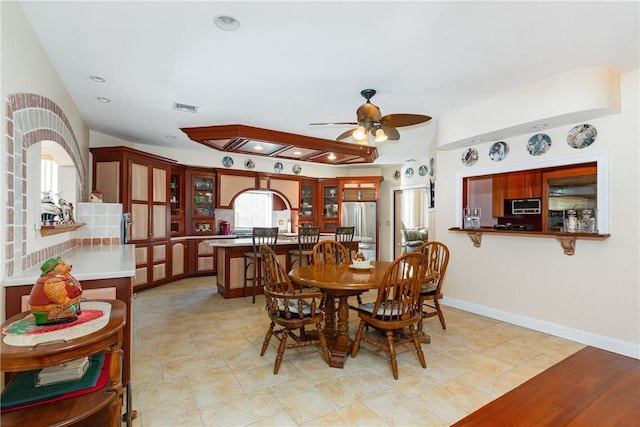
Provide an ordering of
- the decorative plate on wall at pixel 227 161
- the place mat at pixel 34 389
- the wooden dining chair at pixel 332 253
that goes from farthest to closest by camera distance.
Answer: the decorative plate on wall at pixel 227 161, the wooden dining chair at pixel 332 253, the place mat at pixel 34 389

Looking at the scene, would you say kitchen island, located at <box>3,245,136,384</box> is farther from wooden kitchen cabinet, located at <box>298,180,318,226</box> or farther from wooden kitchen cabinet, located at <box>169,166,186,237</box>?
wooden kitchen cabinet, located at <box>298,180,318,226</box>

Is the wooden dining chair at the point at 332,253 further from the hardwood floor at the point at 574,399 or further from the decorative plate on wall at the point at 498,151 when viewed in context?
the decorative plate on wall at the point at 498,151

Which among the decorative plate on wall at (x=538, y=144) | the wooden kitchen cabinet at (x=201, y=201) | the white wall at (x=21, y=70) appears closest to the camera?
the white wall at (x=21, y=70)

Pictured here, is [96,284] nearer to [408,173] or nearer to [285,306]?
[285,306]

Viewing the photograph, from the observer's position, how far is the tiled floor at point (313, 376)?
2004 mm

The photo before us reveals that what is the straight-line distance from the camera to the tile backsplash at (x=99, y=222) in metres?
3.72

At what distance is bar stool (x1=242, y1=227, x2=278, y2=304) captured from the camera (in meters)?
4.41

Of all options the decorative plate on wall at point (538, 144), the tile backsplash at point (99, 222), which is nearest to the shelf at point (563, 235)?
the decorative plate on wall at point (538, 144)

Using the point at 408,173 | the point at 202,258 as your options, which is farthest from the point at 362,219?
the point at 202,258

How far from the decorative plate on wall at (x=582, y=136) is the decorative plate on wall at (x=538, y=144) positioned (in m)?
0.20

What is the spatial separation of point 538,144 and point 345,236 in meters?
2.86

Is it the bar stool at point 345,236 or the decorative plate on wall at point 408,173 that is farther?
the decorative plate on wall at point 408,173

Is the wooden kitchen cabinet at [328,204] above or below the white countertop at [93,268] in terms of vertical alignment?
above

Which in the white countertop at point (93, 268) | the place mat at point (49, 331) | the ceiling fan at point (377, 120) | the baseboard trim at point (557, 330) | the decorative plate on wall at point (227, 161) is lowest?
the baseboard trim at point (557, 330)
